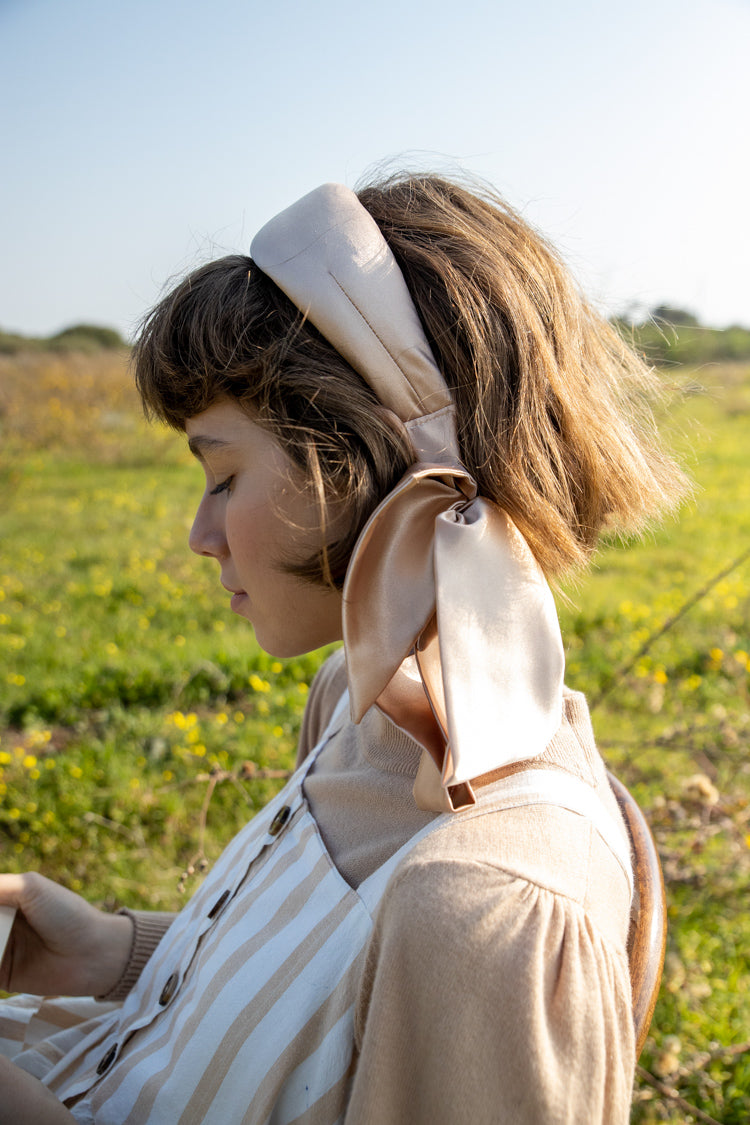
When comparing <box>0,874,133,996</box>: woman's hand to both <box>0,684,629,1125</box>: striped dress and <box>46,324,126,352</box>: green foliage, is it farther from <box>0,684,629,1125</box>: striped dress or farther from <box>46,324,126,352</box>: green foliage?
<box>46,324,126,352</box>: green foliage

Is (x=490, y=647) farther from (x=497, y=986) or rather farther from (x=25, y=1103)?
(x=25, y=1103)

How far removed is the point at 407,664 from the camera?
1189mm

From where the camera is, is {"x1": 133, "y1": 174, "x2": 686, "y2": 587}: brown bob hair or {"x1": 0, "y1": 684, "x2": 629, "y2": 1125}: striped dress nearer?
{"x1": 0, "y1": 684, "x2": 629, "y2": 1125}: striped dress

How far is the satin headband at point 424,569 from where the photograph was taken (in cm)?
91

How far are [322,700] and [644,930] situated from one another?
80 cm

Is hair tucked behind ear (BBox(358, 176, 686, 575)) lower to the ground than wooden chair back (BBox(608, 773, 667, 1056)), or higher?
higher

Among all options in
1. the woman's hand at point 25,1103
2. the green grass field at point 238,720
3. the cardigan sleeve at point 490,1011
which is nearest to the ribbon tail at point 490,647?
the cardigan sleeve at point 490,1011

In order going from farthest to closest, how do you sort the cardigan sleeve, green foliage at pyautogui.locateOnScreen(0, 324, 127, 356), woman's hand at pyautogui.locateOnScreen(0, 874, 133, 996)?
green foliage at pyautogui.locateOnScreen(0, 324, 127, 356) < woman's hand at pyautogui.locateOnScreen(0, 874, 133, 996) < the cardigan sleeve

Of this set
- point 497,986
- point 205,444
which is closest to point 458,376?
point 205,444

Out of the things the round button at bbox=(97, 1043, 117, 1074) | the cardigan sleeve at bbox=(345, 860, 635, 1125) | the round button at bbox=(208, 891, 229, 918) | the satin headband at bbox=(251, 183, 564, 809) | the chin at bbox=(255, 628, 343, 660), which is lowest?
the round button at bbox=(97, 1043, 117, 1074)

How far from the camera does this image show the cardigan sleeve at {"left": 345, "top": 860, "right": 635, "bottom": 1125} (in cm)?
75

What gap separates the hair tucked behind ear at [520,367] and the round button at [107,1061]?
96 cm

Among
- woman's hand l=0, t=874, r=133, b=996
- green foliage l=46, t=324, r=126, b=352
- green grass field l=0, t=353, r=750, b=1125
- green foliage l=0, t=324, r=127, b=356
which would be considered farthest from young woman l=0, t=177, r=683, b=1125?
green foliage l=46, t=324, r=126, b=352

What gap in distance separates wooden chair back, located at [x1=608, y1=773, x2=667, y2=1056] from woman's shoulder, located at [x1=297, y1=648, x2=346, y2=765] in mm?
639
